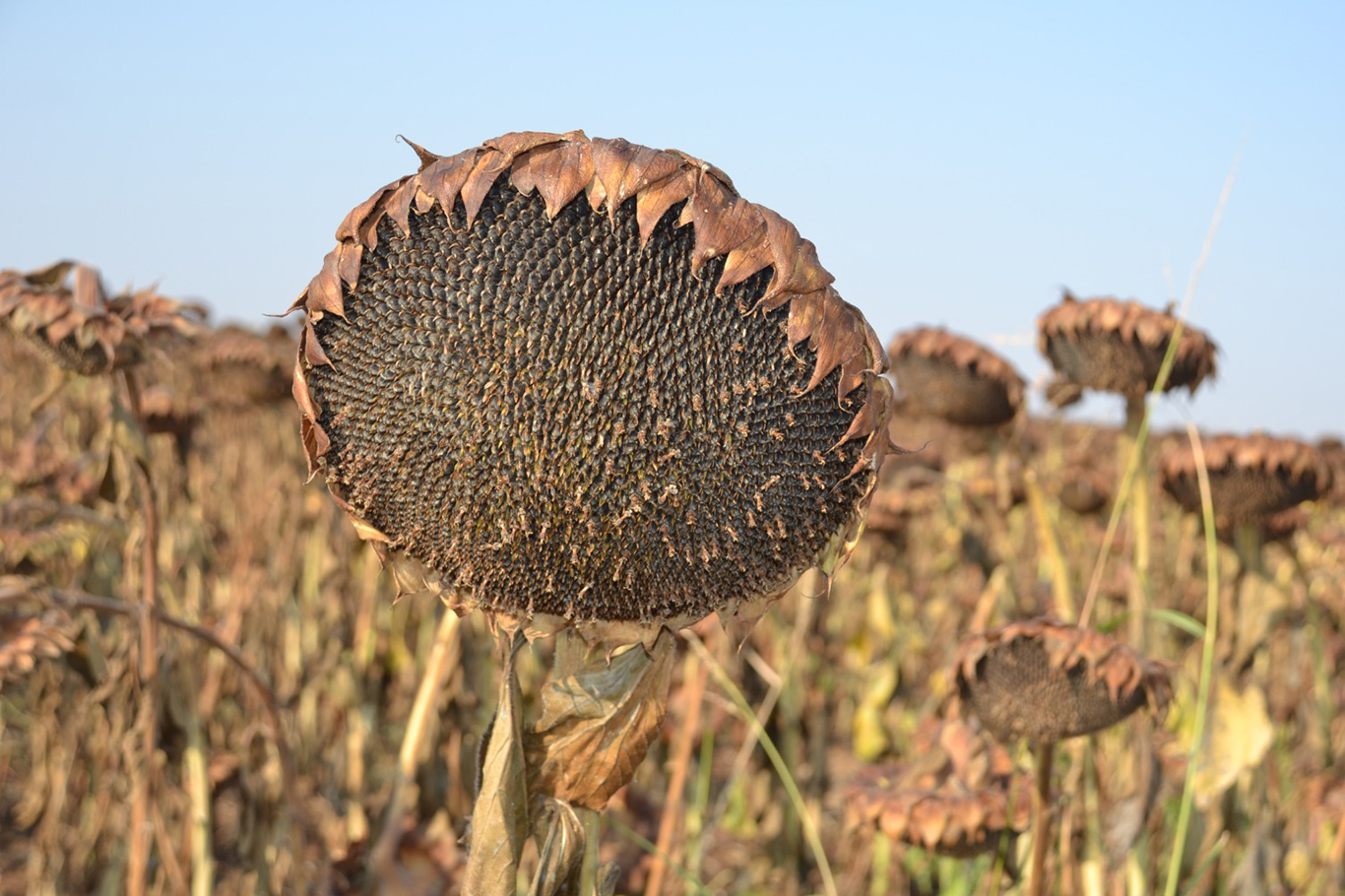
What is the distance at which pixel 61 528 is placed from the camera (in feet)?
12.1

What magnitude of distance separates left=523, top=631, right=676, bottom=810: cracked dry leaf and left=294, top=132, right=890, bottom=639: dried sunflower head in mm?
182

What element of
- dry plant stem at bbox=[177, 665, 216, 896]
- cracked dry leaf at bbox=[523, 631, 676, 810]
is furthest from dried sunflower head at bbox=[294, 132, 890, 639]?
dry plant stem at bbox=[177, 665, 216, 896]

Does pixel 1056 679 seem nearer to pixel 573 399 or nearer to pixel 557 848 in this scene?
pixel 557 848

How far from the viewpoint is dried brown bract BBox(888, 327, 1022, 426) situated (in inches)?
163

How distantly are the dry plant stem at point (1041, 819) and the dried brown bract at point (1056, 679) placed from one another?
1.8 inches

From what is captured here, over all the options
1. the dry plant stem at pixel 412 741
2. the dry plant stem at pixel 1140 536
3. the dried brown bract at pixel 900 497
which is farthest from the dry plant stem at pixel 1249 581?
the dry plant stem at pixel 412 741

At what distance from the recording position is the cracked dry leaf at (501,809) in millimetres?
1465

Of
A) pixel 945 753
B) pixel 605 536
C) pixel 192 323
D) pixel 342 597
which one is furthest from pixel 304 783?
pixel 605 536

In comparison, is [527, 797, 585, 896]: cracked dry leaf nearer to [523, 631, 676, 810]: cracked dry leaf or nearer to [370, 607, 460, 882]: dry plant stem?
[523, 631, 676, 810]: cracked dry leaf

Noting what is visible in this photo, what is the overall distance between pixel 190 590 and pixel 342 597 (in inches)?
25.6

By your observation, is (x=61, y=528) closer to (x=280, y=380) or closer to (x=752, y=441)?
(x=280, y=380)

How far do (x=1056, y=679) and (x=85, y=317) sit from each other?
Result: 6.36 feet

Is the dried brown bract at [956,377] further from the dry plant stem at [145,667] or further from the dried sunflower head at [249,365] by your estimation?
the dry plant stem at [145,667]

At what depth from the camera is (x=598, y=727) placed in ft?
4.96
